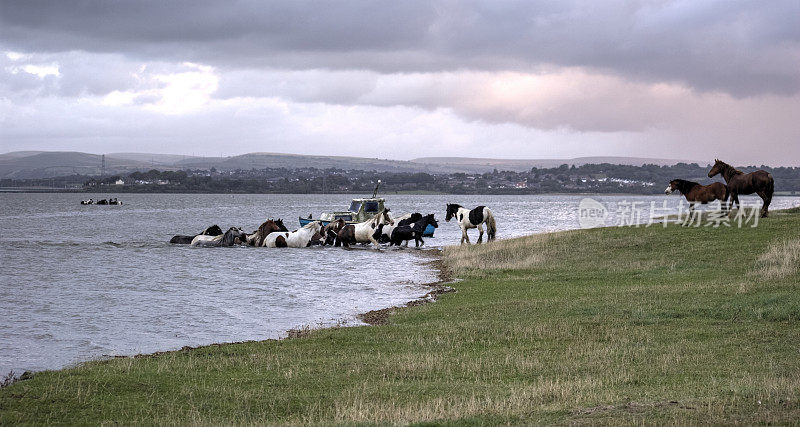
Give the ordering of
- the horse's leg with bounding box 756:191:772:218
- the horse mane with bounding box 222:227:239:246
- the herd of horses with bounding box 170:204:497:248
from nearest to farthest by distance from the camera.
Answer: the horse's leg with bounding box 756:191:772:218 → the herd of horses with bounding box 170:204:497:248 → the horse mane with bounding box 222:227:239:246

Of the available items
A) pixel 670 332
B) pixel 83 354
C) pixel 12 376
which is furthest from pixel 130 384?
pixel 670 332

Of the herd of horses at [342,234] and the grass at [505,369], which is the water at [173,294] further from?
the grass at [505,369]

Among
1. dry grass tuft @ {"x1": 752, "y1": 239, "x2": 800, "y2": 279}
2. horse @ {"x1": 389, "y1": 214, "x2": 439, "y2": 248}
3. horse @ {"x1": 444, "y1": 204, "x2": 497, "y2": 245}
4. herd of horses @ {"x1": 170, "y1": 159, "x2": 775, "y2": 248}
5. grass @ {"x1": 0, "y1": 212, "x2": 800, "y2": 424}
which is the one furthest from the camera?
horse @ {"x1": 389, "y1": 214, "x2": 439, "y2": 248}

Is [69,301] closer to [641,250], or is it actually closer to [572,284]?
[572,284]

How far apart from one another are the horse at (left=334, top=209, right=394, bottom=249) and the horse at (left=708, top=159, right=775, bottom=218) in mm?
22610

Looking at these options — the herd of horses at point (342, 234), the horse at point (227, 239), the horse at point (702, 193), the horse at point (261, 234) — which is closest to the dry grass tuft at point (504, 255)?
the horse at point (702, 193)

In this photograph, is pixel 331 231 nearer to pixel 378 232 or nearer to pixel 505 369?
pixel 378 232

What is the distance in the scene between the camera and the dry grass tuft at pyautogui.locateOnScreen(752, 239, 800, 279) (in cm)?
2452

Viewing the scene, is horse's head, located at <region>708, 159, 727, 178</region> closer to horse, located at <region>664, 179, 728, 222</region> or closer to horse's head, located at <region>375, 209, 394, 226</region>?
horse, located at <region>664, 179, 728, 222</region>

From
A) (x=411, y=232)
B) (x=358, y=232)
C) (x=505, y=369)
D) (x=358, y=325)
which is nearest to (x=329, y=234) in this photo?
(x=358, y=232)

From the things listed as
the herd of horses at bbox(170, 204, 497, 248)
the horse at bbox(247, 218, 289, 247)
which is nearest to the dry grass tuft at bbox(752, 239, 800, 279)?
the herd of horses at bbox(170, 204, 497, 248)

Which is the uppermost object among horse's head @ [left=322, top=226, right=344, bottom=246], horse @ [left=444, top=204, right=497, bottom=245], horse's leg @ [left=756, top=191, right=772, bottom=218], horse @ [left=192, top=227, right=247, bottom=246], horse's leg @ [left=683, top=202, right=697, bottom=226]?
horse's leg @ [left=756, top=191, right=772, bottom=218]

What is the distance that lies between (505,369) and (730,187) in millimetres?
27714

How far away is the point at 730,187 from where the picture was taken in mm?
38469
